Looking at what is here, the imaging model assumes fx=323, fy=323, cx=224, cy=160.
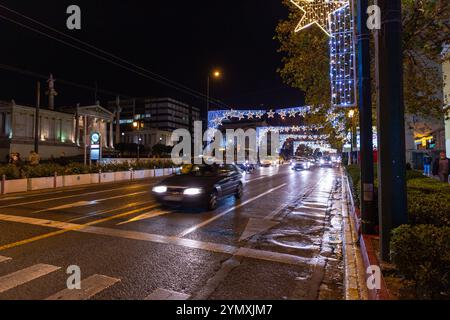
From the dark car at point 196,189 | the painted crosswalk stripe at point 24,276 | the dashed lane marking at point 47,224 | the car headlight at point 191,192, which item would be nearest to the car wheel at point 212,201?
the dark car at point 196,189

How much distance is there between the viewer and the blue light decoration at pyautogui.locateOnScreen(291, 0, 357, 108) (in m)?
8.02

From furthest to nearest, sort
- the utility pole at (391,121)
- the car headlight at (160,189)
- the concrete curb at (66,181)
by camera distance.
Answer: the concrete curb at (66,181)
the car headlight at (160,189)
the utility pole at (391,121)

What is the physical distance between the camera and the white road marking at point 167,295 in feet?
13.2

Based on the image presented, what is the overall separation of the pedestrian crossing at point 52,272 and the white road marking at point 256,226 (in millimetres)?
3285

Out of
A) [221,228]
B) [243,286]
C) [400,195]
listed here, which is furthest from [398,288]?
[221,228]

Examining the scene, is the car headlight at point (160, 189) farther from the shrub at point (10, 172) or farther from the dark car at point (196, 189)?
the shrub at point (10, 172)

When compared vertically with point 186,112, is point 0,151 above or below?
below

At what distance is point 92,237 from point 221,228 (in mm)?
2969

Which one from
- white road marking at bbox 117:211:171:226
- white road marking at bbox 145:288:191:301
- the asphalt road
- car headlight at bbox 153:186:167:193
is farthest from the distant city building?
white road marking at bbox 145:288:191:301

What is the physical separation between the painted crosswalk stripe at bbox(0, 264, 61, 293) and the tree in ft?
29.3

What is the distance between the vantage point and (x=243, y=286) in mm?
4441

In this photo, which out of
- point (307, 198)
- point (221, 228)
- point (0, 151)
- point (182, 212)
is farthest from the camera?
point (0, 151)

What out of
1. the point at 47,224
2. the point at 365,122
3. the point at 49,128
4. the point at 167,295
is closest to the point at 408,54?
the point at 365,122

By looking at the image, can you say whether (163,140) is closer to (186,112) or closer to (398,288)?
(186,112)
